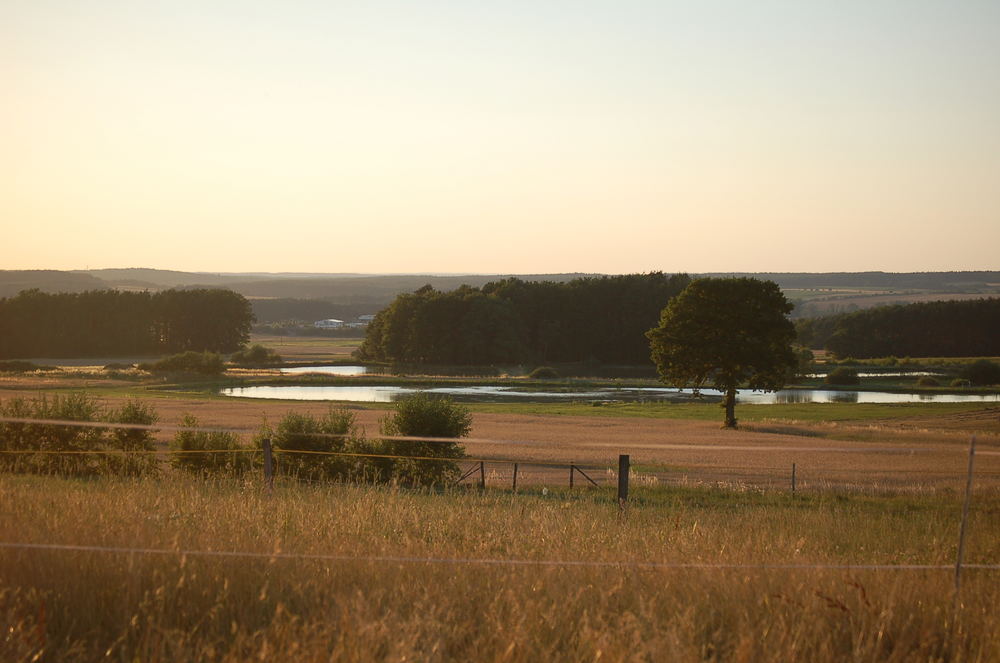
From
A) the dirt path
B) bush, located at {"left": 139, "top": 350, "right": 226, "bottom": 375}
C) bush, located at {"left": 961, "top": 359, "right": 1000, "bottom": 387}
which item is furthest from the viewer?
bush, located at {"left": 139, "top": 350, "right": 226, "bottom": 375}

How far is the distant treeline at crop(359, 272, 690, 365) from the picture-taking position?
116 m

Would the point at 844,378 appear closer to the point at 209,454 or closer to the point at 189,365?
the point at 189,365

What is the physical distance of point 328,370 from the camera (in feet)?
362

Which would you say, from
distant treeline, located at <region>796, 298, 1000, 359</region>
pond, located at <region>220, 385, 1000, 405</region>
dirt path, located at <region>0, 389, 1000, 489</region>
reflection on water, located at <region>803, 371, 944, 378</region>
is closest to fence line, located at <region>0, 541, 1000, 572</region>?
dirt path, located at <region>0, 389, 1000, 489</region>

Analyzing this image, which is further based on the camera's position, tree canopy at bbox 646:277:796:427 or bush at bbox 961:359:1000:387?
bush at bbox 961:359:1000:387

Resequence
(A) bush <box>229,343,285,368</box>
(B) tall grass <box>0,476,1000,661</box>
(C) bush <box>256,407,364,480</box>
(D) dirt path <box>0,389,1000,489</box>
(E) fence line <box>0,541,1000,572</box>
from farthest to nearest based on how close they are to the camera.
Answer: (A) bush <box>229,343,285,368</box> < (D) dirt path <box>0,389,1000,489</box> < (C) bush <box>256,407,364,480</box> < (E) fence line <box>0,541,1000,572</box> < (B) tall grass <box>0,476,1000,661</box>

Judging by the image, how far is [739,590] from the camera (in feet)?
20.0

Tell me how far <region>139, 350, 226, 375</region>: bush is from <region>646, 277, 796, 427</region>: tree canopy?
59365mm

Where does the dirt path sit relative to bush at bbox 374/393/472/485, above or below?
below

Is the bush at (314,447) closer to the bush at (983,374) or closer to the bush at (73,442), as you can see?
the bush at (73,442)

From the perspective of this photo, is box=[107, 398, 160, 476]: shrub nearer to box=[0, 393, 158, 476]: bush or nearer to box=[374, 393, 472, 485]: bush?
box=[0, 393, 158, 476]: bush

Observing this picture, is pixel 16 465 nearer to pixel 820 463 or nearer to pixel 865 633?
pixel 865 633

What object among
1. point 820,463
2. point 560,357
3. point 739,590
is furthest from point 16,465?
point 560,357

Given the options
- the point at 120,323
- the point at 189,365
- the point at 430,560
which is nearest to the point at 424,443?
the point at 430,560
